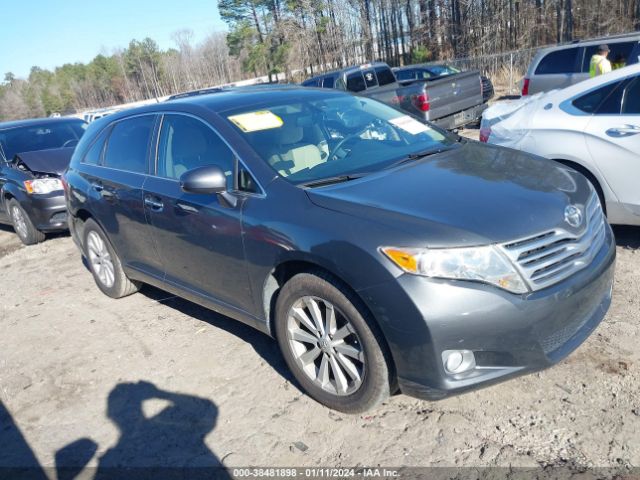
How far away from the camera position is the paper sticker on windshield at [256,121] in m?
3.65

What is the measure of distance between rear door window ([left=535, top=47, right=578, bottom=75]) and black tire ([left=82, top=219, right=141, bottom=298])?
403 inches

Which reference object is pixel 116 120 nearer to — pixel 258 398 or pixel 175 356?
pixel 175 356

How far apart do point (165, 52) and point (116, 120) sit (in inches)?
3973

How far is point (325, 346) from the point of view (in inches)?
120

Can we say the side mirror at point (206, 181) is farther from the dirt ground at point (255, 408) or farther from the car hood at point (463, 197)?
the dirt ground at point (255, 408)

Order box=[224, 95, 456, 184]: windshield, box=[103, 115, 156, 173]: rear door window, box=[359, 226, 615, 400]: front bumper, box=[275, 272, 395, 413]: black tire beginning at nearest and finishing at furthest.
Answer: box=[359, 226, 615, 400]: front bumper, box=[275, 272, 395, 413]: black tire, box=[224, 95, 456, 184]: windshield, box=[103, 115, 156, 173]: rear door window

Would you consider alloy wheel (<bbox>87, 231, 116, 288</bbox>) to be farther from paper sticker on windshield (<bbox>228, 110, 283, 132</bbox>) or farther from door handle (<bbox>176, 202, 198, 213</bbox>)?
paper sticker on windshield (<bbox>228, 110, 283, 132</bbox>)

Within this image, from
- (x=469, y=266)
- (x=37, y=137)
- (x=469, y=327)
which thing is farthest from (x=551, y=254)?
(x=37, y=137)

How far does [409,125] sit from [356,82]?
32.0ft

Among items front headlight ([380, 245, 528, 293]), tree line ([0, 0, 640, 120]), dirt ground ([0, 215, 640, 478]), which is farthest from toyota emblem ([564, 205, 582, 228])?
tree line ([0, 0, 640, 120])

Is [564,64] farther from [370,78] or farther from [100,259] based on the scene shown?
[100,259]

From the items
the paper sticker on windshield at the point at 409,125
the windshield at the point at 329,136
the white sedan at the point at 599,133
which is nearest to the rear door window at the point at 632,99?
the white sedan at the point at 599,133

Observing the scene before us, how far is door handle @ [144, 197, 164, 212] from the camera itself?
156 inches

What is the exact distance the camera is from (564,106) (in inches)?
200
